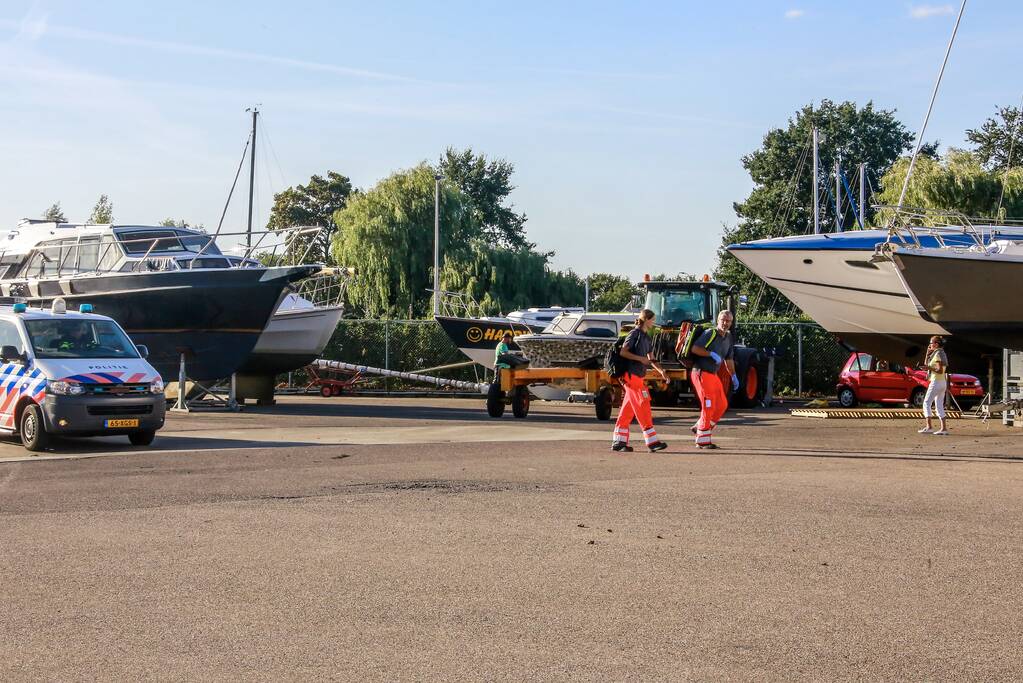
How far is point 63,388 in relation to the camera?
16.6 meters

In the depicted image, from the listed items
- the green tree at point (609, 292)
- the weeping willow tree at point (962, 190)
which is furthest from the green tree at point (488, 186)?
the weeping willow tree at point (962, 190)

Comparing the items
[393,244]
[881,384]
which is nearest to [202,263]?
[881,384]

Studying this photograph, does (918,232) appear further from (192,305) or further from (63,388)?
(63,388)

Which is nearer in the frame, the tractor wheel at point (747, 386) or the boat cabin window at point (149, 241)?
the boat cabin window at point (149, 241)

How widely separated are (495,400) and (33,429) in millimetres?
9232

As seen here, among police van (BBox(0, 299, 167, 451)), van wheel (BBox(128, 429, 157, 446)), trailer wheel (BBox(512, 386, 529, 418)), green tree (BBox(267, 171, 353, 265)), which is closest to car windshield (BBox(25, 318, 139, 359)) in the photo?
police van (BBox(0, 299, 167, 451))

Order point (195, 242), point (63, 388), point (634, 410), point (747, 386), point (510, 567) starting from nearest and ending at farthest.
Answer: point (510, 567) < point (634, 410) < point (63, 388) < point (195, 242) < point (747, 386)

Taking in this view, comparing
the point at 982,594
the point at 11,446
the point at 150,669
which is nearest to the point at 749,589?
the point at 982,594

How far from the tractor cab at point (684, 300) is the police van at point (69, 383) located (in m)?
13.3

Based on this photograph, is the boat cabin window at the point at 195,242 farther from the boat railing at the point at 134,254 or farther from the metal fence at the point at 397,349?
the metal fence at the point at 397,349

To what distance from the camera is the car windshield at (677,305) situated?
27969 millimetres

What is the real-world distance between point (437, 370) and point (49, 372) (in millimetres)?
21066

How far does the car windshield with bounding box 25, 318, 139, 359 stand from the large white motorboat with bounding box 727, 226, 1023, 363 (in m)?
14.7

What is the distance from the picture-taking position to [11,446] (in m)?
17.7
